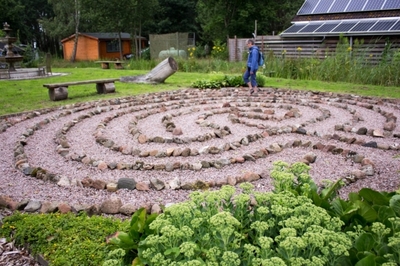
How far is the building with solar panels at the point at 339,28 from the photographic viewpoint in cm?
1909

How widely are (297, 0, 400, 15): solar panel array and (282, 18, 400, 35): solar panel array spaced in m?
0.89

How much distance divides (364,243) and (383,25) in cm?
1995

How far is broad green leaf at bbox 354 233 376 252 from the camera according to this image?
7.63 ft

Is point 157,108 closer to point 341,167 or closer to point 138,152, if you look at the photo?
point 138,152

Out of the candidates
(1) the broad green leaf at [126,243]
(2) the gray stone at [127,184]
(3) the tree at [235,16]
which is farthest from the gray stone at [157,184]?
(3) the tree at [235,16]

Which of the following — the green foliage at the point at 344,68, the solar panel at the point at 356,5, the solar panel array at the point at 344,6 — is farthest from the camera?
the solar panel at the point at 356,5

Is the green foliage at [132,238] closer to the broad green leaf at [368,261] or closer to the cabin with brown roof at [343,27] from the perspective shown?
the broad green leaf at [368,261]

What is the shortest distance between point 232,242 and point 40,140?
6.19m

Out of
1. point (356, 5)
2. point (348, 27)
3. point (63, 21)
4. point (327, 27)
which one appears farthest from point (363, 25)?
point (63, 21)

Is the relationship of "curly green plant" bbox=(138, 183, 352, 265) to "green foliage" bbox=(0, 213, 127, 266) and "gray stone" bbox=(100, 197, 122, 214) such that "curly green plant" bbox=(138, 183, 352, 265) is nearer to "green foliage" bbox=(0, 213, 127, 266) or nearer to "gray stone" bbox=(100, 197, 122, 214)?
"green foliage" bbox=(0, 213, 127, 266)

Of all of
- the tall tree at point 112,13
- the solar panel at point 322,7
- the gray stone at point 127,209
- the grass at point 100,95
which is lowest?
the gray stone at point 127,209

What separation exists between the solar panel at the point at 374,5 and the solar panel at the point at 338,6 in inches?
53.3

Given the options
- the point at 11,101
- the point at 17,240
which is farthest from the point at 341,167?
the point at 11,101

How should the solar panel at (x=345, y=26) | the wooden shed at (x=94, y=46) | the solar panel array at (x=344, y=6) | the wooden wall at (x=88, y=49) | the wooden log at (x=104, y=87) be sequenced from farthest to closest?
the wooden wall at (x=88, y=49), the wooden shed at (x=94, y=46), the solar panel at (x=345, y=26), the solar panel array at (x=344, y=6), the wooden log at (x=104, y=87)
